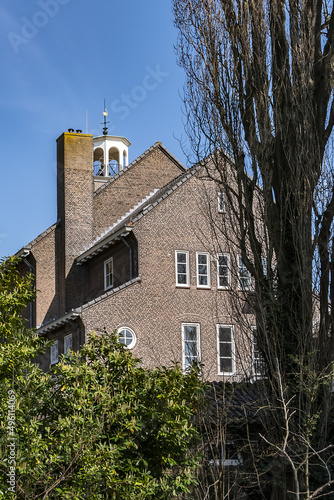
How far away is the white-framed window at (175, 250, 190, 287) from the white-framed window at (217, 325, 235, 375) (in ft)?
7.67

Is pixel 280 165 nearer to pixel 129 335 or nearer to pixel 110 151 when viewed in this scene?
pixel 129 335

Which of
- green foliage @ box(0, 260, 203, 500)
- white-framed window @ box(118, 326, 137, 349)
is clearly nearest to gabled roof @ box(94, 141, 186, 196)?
white-framed window @ box(118, 326, 137, 349)

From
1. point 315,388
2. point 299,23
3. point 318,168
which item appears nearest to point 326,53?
point 299,23

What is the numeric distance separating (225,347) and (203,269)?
3.39m

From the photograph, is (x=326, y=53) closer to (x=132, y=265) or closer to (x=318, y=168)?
(x=318, y=168)

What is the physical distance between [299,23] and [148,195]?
2313cm

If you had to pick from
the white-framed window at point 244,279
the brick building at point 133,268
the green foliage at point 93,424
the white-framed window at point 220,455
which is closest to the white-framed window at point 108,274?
the brick building at point 133,268

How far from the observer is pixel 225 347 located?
2959cm

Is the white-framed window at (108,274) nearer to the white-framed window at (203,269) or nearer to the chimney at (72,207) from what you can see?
the chimney at (72,207)

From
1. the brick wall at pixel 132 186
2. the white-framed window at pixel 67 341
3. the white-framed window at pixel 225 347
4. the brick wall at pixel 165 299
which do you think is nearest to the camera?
the brick wall at pixel 165 299

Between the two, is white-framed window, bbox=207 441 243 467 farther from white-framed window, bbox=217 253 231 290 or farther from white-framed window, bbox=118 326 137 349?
white-framed window, bbox=118 326 137 349

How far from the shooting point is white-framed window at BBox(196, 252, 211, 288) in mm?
30156

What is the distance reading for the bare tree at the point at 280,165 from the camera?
42.6 feet

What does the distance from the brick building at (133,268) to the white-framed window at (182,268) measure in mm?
42
